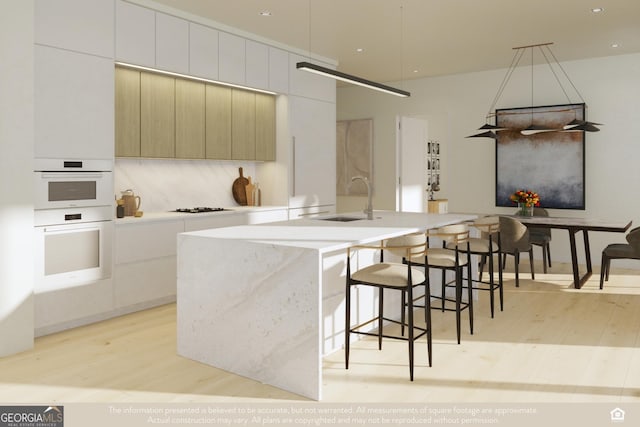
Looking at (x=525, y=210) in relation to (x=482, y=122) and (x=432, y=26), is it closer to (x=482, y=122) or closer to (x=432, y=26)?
(x=482, y=122)

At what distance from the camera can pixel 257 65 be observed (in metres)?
6.04

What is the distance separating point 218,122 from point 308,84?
155 centimetres

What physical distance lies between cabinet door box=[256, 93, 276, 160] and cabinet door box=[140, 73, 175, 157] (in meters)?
1.23

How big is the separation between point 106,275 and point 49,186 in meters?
0.90

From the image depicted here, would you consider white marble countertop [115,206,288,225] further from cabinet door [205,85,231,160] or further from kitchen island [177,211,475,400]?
kitchen island [177,211,475,400]

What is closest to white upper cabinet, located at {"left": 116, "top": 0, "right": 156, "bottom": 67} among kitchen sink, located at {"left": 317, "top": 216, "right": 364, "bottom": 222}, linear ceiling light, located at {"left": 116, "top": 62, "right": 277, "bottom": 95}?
linear ceiling light, located at {"left": 116, "top": 62, "right": 277, "bottom": 95}

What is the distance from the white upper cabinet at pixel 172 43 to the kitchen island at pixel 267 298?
213 centimetres

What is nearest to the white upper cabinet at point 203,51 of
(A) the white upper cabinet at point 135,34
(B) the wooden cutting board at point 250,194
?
(A) the white upper cabinet at point 135,34

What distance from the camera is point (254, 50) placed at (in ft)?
19.7

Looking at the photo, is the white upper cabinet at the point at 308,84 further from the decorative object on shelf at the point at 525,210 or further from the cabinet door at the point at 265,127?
the decorative object on shelf at the point at 525,210

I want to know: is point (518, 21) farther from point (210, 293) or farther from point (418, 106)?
point (210, 293)

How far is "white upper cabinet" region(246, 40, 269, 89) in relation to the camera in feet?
19.5

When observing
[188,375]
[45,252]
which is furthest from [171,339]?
[45,252]

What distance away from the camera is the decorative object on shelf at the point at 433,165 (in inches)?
433
